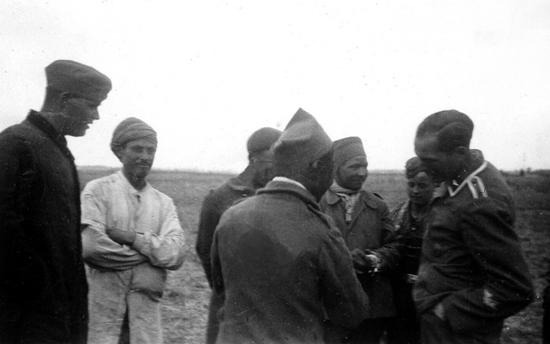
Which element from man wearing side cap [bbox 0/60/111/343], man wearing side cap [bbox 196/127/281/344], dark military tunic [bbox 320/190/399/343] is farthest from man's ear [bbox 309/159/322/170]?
dark military tunic [bbox 320/190/399/343]

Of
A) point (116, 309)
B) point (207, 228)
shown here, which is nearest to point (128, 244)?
point (116, 309)

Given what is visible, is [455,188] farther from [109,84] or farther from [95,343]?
[95,343]

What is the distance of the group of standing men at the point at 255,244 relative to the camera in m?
2.30

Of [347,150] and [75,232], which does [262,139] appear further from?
[75,232]

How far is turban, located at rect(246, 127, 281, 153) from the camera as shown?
158 inches

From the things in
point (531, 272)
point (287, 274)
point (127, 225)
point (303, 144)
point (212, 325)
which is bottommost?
point (531, 272)

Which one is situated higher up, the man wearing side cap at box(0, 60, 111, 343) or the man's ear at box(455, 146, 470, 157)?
the man's ear at box(455, 146, 470, 157)

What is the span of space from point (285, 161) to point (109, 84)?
4.22 ft

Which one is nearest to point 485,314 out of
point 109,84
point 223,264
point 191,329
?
point 223,264

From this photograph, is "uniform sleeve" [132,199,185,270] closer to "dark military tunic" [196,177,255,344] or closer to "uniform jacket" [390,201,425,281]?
"dark military tunic" [196,177,255,344]

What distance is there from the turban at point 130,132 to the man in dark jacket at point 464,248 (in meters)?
1.90

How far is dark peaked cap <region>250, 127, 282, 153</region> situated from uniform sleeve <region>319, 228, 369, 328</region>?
177cm

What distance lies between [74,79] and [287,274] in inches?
63.7

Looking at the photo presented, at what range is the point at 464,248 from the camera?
114 inches
